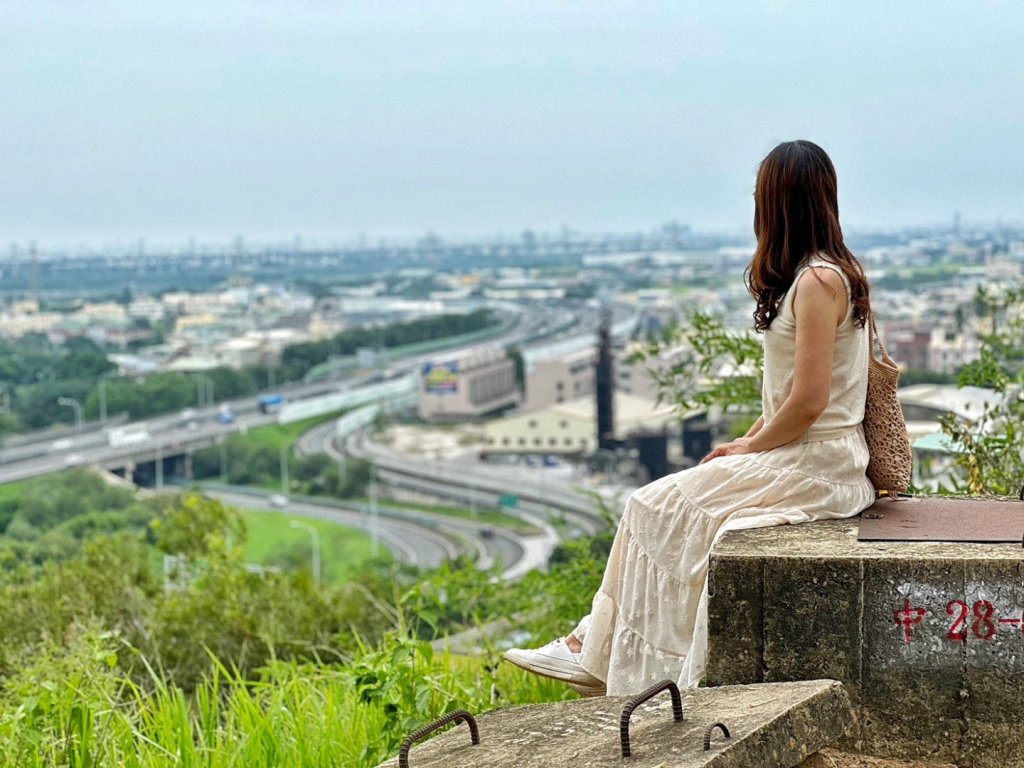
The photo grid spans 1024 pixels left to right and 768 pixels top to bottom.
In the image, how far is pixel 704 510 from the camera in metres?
2.47

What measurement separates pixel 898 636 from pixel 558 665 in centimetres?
65

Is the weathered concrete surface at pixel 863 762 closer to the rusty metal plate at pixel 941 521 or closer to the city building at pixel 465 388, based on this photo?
the rusty metal plate at pixel 941 521

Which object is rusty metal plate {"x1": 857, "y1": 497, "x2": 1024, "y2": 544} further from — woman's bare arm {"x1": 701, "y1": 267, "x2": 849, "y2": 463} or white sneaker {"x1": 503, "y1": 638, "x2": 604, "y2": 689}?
white sneaker {"x1": 503, "y1": 638, "x2": 604, "y2": 689}

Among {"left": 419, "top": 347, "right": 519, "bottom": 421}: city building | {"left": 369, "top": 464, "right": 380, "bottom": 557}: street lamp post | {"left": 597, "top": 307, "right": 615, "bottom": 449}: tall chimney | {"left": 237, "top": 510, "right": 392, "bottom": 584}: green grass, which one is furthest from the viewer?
{"left": 419, "top": 347, "right": 519, "bottom": 421}: city building

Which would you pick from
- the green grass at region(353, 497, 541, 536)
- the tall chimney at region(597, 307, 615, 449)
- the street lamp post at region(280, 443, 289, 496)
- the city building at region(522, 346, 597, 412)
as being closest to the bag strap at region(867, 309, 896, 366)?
the tall chimney at region(597, 307, 615, 449)

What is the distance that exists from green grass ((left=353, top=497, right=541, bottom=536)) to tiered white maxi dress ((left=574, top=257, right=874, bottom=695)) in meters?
36.9

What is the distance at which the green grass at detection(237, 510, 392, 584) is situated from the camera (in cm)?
3272

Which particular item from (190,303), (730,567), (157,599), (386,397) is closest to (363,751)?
(730,567)

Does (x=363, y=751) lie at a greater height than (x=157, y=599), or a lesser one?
greater

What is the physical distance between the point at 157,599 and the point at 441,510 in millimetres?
37801

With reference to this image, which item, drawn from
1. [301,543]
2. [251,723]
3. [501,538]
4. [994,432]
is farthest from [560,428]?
[251,723]

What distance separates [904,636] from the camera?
85.0 inches

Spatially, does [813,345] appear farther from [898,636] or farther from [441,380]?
[441,380]

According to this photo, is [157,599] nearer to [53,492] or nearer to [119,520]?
[119,520]
